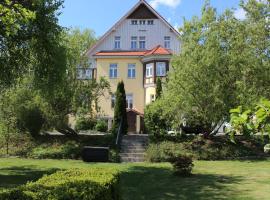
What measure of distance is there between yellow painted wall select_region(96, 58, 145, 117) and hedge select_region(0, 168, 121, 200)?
39777 millimetres

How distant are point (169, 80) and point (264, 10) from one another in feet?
27.7

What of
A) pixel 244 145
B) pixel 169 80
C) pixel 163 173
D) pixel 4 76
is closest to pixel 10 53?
pixel 4 76

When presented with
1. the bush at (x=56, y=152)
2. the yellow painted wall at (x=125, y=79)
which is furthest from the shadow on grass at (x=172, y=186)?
the yellow painted wall at (x=125, y=79)

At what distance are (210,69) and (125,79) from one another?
848 inches

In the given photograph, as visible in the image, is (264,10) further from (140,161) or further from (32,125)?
(32,125)

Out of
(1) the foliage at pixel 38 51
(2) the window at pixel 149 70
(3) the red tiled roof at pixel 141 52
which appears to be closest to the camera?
(1) the foliage at pixel 38 51

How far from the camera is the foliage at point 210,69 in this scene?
28.4 metres

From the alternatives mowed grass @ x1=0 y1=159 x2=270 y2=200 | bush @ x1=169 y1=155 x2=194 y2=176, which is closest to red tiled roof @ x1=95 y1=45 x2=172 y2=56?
mowed grass @ x1=0 y1=159 x2=270 y2=200

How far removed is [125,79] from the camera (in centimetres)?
4981

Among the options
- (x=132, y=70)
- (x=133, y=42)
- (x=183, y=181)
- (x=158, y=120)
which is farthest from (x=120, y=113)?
(x=183, y=181)

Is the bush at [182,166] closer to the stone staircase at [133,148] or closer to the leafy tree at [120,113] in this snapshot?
the stone staircase at [133,148]

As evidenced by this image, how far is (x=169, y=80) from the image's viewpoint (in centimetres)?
3094

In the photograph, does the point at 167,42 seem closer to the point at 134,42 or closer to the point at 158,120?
the point at 134,42

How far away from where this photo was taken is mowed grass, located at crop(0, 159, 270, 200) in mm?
14391
